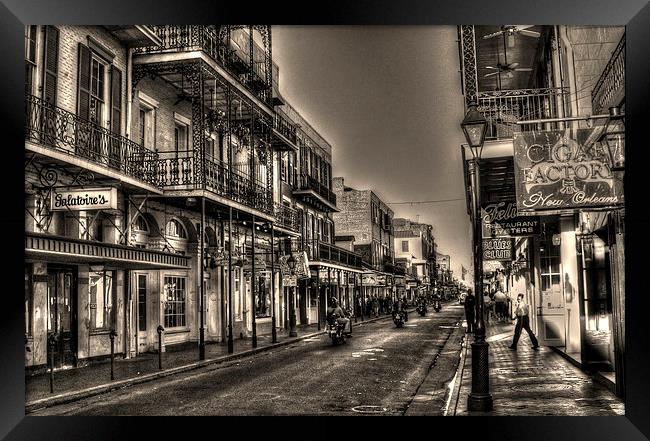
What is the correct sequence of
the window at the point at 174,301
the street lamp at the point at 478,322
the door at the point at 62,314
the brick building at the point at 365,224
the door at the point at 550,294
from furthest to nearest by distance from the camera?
the brick building at the point at 365,224 < the window at the point at 174,301 < the door at the point at 550,294 < the door at the point at 62,314 < the street lamp at the point at 478,322

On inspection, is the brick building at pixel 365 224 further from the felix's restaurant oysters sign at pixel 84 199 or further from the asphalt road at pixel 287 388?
the felix's restaurant oysters sign at pixel 84 199

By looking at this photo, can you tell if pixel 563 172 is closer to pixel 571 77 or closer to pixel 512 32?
pixel 512 32

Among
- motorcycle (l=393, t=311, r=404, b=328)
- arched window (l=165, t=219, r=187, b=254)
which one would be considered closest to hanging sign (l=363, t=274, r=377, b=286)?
motorcycle (l=393, t=311, r=404, b=328)

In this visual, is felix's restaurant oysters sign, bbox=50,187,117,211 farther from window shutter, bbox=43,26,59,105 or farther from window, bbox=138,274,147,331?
window, bbox=138,274,147,331

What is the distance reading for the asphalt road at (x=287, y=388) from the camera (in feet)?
33.6

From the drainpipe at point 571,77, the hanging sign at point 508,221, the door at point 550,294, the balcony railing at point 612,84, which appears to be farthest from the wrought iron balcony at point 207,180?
the balcony railing at point 612,84

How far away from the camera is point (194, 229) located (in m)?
21.3

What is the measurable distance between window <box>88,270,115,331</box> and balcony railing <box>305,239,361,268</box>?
10.3m

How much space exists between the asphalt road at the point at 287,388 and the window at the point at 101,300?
3.01 metres

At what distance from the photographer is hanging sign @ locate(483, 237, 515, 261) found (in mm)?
20000

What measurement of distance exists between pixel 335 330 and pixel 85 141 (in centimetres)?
946
